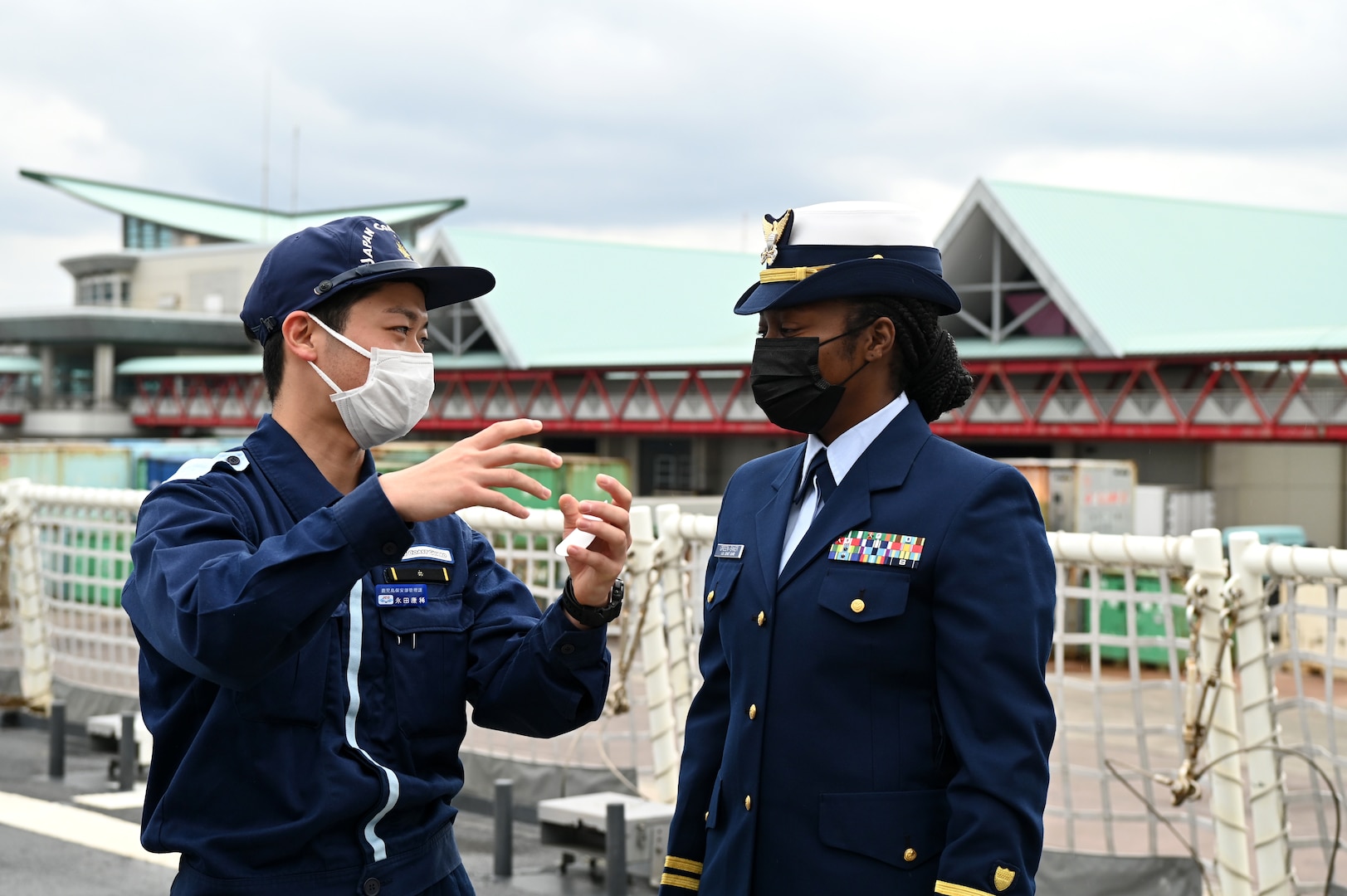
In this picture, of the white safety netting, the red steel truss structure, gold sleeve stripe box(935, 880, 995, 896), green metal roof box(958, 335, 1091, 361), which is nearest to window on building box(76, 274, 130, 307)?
the red steel truss structure

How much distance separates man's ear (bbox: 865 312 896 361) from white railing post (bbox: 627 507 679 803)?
13.1 feet

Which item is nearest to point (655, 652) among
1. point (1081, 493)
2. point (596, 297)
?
point (1081, 493)

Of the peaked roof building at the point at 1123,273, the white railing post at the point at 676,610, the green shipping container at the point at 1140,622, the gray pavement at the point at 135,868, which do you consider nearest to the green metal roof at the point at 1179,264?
the peaked roof building at the point at 1123,273

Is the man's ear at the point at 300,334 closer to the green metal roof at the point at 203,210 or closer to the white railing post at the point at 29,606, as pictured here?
the white railing post at the point at 29,606

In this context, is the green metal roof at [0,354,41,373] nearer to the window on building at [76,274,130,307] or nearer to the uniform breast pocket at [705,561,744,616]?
the window on building at [76,274,130,307]

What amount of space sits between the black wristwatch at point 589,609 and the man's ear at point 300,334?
2.20 ft

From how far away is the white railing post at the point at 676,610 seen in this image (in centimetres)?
666

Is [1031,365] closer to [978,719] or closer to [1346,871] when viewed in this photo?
[1346,871]

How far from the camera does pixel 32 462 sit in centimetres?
2322

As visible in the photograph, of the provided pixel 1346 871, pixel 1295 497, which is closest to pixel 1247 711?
pixel 1346 871

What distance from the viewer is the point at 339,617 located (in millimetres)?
2523

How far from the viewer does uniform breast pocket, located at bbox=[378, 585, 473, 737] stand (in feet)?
8.50

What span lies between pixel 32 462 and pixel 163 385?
2479cm

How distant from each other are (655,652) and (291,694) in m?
4.44
